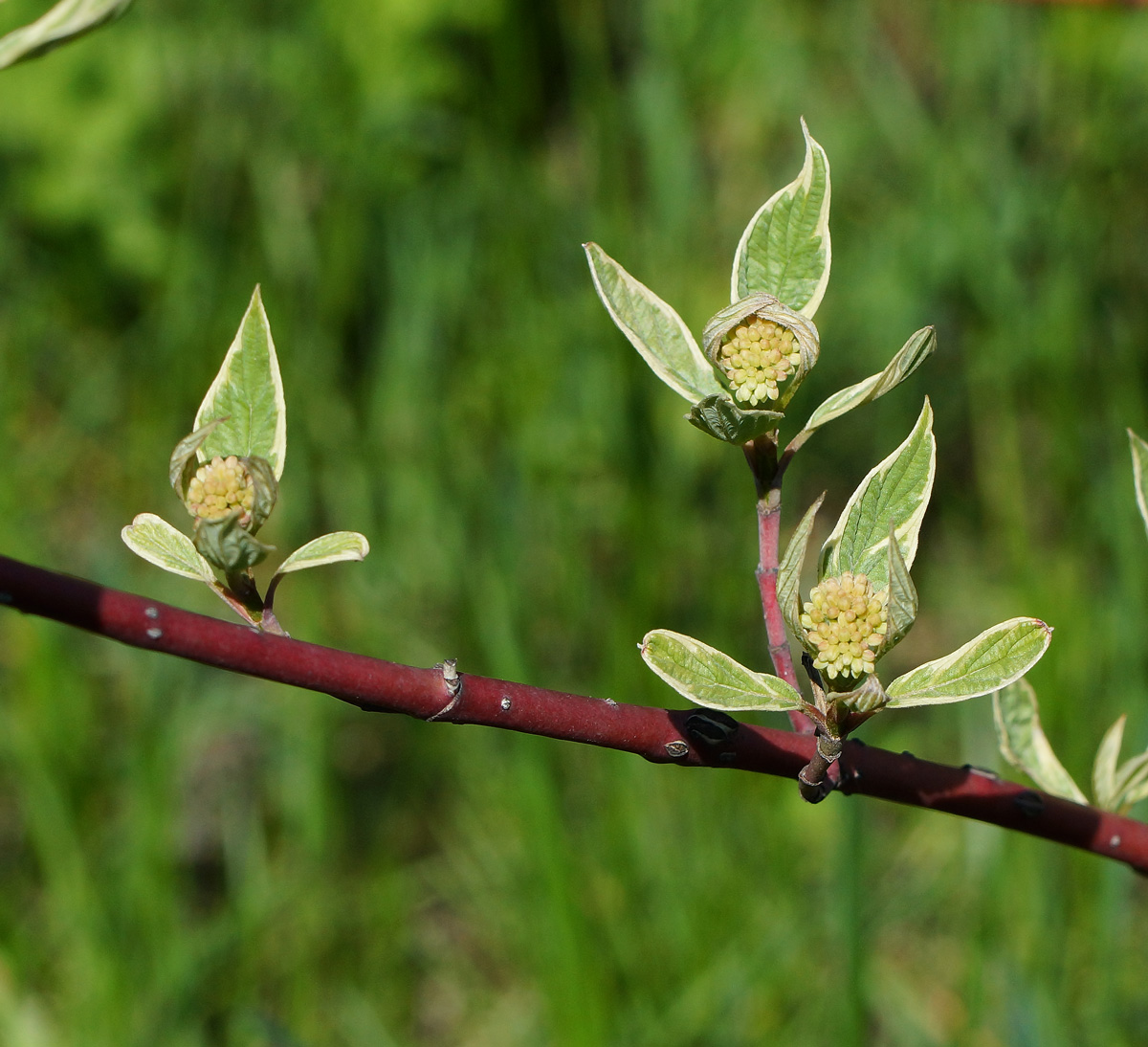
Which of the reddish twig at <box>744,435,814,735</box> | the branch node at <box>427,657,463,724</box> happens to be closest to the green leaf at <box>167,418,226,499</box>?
the branch node at <box>427,657,463,724</box>

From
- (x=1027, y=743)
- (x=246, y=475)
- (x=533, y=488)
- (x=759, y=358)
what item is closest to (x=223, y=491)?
(x=246, y=475)

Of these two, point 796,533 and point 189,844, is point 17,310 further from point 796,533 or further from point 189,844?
point 796,533

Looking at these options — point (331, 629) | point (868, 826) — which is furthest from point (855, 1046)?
point (331, 629)

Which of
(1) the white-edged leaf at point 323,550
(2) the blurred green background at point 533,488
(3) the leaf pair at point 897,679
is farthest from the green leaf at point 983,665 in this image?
(2) the blurred green background at point 533,488

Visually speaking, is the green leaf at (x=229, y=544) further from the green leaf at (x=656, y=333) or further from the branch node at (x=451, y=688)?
the green leaf at (x=656, y=333)

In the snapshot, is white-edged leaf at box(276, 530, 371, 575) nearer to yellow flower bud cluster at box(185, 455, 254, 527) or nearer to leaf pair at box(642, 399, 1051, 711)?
yellow flower bud cluster at box(185, 455, 254, 527)

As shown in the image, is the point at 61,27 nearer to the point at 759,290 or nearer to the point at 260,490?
the point at 260,490
